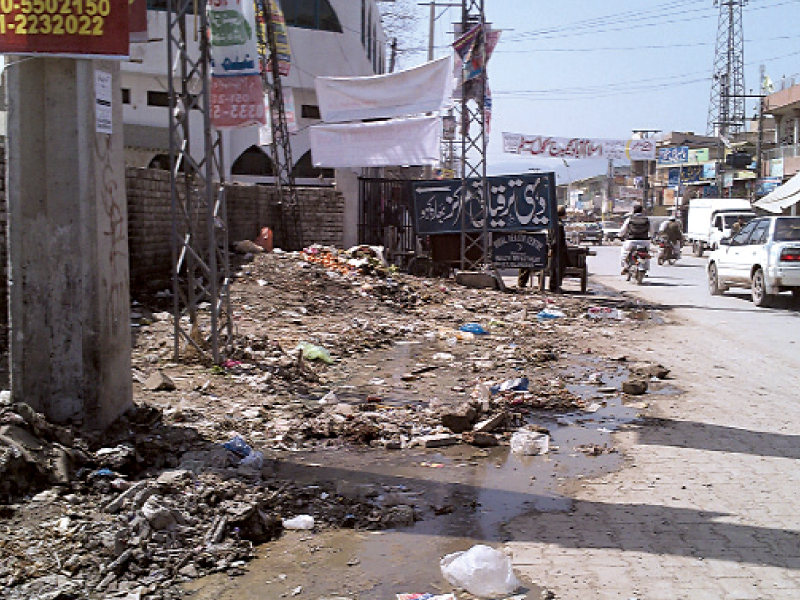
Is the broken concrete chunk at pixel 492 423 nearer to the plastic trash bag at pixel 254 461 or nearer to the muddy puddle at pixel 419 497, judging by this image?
the muddy puddle at pixel 419 497

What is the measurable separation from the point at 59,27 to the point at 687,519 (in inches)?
184

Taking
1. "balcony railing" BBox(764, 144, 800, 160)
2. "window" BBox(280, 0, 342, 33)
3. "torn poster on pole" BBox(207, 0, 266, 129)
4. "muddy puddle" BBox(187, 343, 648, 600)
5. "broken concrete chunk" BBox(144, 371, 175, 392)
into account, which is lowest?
"muddy puddle" BBox(187, 343, 648, 600)

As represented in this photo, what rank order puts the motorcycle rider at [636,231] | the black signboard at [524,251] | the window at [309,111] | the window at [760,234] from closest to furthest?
the window at [760,234] < the black signboard at [524,251] < the motorcycle rider at [636,231] < the window at [309,111]

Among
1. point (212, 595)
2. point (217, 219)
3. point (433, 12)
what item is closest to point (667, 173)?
point (433, 12)

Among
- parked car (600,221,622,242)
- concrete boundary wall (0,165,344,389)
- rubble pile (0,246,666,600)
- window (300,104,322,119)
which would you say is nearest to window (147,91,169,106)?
window (300,104,322,119)

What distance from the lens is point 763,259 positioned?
620 inches

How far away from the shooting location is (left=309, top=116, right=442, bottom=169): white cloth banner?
1900 cm

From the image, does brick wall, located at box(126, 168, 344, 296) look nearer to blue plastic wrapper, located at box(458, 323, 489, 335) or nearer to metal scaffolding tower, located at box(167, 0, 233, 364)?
metal scaffolding tower, located at box(167, 0, 233, 364)

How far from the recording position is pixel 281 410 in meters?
7.14

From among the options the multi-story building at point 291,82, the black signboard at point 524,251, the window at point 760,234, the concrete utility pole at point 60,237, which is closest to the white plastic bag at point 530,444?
the concrete utility pole at point 60,237

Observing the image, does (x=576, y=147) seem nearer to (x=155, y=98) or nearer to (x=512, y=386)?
(x=155, y=98)

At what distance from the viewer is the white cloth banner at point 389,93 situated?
18219 mm

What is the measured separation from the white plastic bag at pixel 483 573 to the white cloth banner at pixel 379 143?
50.3 ft

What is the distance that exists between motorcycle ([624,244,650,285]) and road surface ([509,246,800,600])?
11.6m
